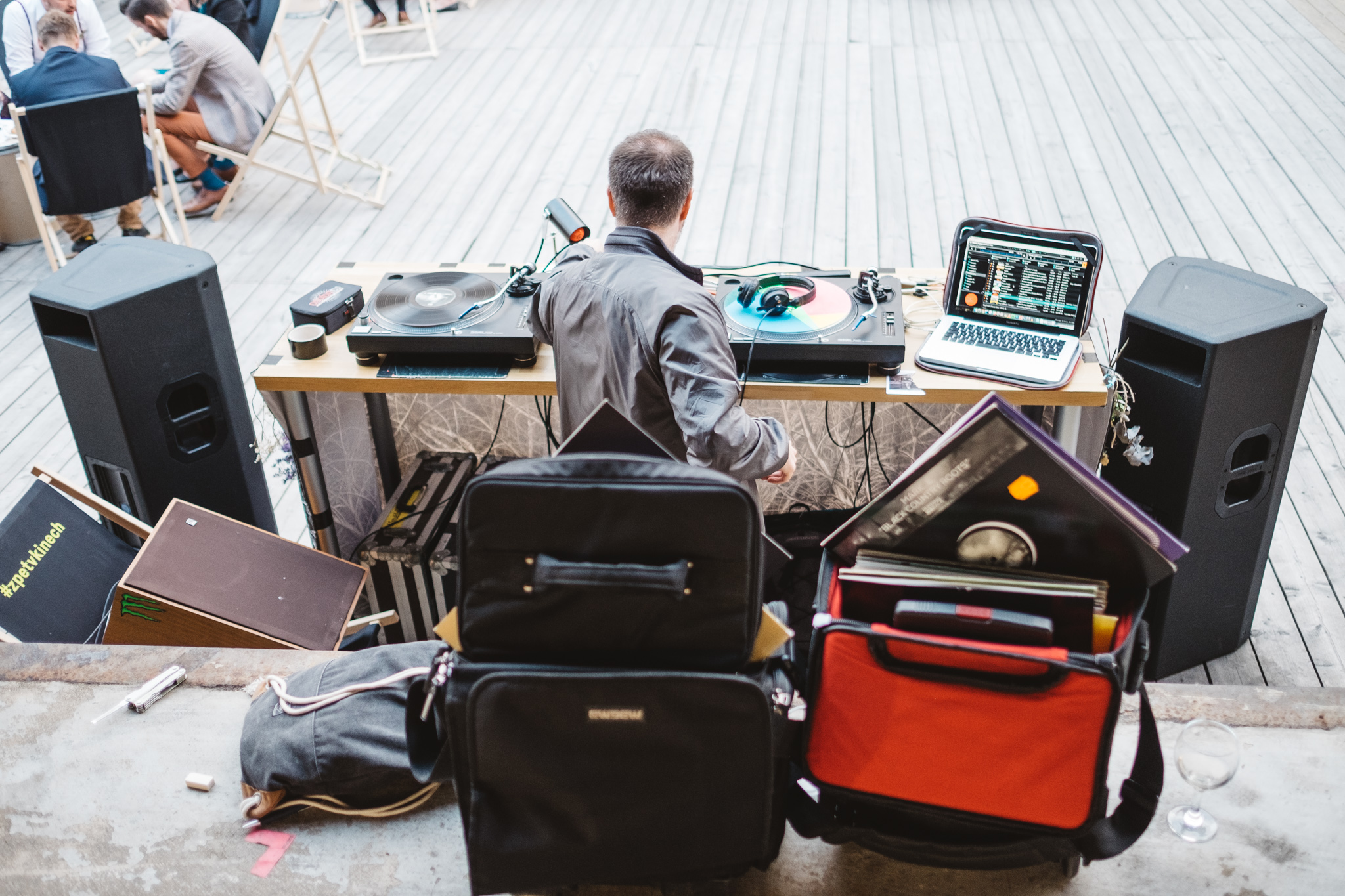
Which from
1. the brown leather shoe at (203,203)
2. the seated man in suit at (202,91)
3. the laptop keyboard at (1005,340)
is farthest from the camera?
the brown leather shoe at (203,203)

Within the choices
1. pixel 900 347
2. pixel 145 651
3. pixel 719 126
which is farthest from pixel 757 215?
pixel 145 651

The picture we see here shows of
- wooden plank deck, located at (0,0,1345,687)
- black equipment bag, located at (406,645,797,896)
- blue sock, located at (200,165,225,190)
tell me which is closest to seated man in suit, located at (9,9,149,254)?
blue sock, located at (200,165,225,190)

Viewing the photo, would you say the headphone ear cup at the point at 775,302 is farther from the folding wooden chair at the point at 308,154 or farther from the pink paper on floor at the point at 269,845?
the folding wooden chair at the point at 308,154

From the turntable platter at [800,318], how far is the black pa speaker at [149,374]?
1196 mm

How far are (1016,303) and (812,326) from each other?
1.54 feet

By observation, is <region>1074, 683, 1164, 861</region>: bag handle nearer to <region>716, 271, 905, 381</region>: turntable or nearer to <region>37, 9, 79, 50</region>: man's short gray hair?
<region>716, 271, 905, 381</region>: turntable

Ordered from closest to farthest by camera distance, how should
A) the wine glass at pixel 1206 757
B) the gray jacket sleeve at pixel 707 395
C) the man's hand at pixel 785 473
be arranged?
the wine glass at pixel 1206 757 → the gray jacket sleeve at pixel 707 395 → the man's hand at pixel 785 473

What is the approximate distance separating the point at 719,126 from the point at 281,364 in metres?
3.76

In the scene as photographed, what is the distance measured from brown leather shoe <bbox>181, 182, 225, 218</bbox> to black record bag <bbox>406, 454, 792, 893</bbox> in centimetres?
449

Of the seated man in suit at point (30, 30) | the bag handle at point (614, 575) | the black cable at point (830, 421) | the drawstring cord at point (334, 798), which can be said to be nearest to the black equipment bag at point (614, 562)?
the bag handle at point (614, 575)

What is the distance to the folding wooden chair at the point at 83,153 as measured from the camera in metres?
4.09

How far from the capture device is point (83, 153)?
13.9ft

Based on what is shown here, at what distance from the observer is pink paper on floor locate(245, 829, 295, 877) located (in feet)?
5.58

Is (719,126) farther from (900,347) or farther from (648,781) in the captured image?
(648,781)
